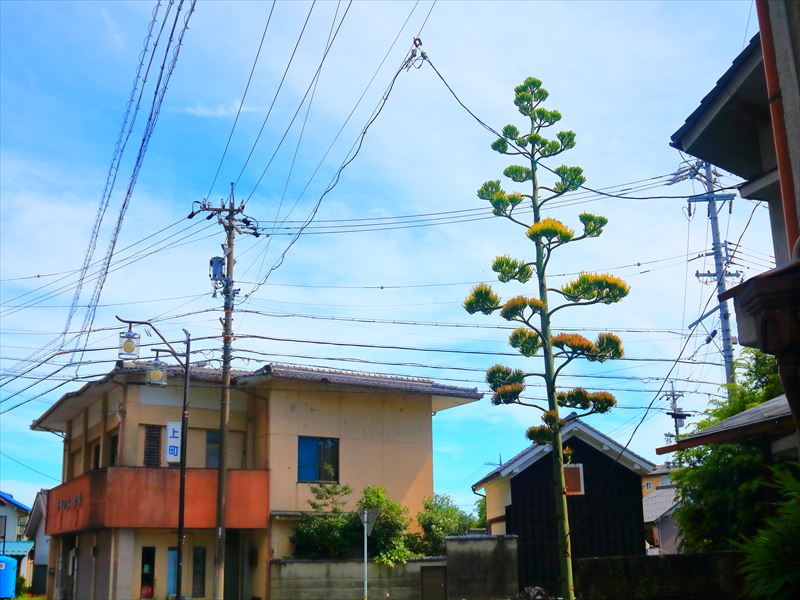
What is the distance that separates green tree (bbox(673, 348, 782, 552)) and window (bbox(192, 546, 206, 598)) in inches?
681

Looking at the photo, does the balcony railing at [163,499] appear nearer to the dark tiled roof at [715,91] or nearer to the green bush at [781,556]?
the dark tiled roof at [715,91]

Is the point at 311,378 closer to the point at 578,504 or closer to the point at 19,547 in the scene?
the point at 578,504

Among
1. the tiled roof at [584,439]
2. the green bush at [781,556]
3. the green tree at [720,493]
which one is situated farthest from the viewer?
the tiled roof at [584,439]

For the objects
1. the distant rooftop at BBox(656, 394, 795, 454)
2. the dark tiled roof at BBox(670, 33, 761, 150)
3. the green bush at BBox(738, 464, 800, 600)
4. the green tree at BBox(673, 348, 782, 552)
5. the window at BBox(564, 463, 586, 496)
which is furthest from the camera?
the window at BBox(564, 463, 586, 496)

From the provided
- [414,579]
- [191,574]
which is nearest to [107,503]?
[191,574]

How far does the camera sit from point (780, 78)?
800cm

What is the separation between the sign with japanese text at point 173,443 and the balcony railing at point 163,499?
0.57 m

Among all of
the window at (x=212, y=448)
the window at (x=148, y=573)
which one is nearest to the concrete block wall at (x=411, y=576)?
the window at (x=148, y=573)

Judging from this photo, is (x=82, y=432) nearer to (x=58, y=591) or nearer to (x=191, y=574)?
(x=58, y=591)

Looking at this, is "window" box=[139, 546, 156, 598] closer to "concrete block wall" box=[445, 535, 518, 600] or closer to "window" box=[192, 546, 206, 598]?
"window" box=[192, 546, 206, 598]

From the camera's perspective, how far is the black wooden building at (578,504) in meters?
28.8

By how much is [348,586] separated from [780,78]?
20.8 meters

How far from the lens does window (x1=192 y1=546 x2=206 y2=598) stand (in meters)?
27.8

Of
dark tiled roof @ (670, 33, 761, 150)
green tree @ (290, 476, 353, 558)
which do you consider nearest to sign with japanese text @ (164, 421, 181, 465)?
green tree @ (290, 476, 353, 558)
